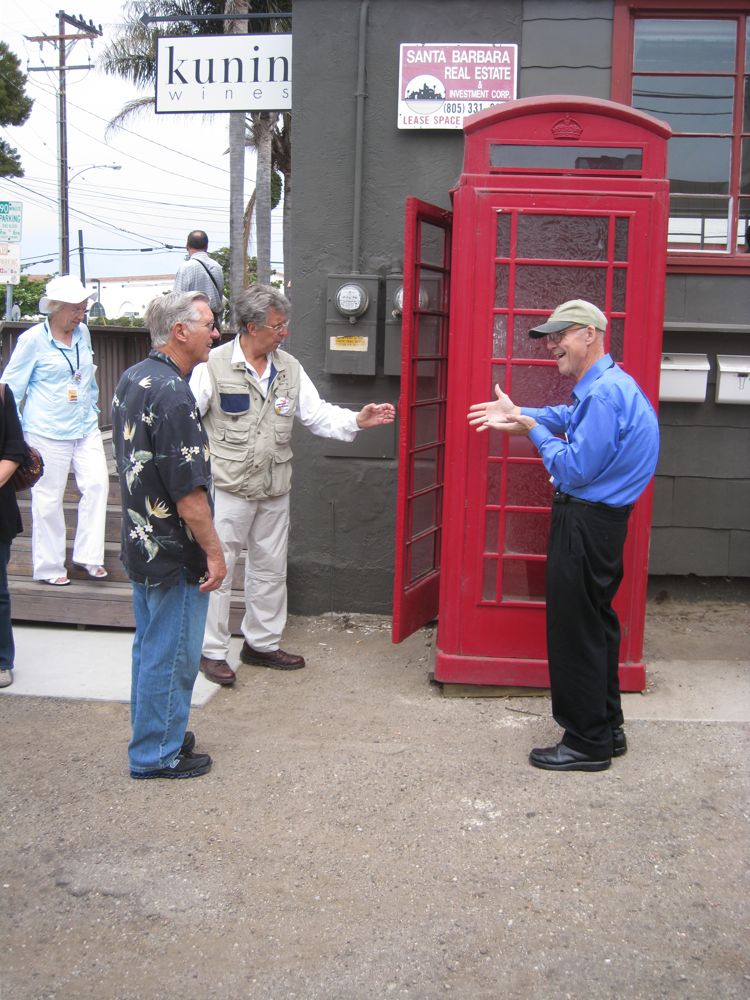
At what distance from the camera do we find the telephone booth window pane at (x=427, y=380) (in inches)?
198

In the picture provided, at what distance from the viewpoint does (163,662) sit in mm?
3867

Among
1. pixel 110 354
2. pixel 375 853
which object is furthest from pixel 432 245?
pixel 110 354

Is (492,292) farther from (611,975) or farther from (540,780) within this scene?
(611,975)

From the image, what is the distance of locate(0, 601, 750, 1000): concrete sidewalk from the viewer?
9.45ft

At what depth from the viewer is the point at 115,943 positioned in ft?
9.86

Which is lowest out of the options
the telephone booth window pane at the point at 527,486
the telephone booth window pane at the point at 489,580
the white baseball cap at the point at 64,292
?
the telephone booth window pane at the point at 489,580

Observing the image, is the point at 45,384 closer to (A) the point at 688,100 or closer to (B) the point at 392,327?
(B) the point at 392,327

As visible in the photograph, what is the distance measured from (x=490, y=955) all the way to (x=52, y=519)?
388 centimetres

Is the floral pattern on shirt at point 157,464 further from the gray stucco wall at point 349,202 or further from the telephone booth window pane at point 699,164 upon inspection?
the telephone booth window pane at point 699,164

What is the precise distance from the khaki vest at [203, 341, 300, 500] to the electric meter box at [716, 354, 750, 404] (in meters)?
2.52

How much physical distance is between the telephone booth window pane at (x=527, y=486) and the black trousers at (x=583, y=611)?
70 cm

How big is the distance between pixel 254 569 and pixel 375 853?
6.76 feet

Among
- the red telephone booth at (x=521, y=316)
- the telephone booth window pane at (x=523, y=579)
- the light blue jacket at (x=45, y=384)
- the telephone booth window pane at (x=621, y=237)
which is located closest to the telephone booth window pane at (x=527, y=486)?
the red telephone booth at (x=521, y=316)

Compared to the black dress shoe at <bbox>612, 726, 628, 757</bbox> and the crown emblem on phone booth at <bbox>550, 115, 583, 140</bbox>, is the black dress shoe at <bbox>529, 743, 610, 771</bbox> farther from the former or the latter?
the crown emblem on phone booth at <bbox>550, 115, 583, 140</bbox>
